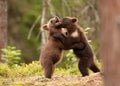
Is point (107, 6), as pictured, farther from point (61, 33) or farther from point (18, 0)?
point (18, 0)

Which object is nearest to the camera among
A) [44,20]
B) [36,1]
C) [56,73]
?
[56,73]

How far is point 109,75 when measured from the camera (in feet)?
19.1

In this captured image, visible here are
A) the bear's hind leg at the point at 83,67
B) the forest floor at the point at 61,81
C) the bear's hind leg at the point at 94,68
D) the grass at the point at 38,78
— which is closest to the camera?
the forest floor at the point at 61,81

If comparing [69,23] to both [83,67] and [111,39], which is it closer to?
[83,67]

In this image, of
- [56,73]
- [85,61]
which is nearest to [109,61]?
[85,61]

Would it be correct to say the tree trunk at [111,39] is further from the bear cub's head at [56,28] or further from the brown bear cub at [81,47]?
the bear cub's head at [56,28]

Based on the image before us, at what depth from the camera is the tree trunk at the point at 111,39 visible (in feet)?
18.9

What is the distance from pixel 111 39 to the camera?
5.82 meters

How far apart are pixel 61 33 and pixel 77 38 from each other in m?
0.35

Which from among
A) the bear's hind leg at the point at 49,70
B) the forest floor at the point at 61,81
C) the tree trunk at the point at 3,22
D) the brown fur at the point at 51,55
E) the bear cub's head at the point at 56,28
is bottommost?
the forest floor at the point at 61,81

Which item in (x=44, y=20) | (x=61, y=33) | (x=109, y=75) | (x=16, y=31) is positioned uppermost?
(x=16, y=31)

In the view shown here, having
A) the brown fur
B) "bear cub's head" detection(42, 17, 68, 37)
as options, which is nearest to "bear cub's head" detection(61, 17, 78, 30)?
"bear cub's head" detection(42, 17, 68, 37)

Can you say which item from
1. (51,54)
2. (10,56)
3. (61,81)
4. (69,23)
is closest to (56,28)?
(69,23)

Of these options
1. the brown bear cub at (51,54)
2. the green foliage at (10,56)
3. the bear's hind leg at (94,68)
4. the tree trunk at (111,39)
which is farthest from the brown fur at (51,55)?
the tree trunk at (111,39)
